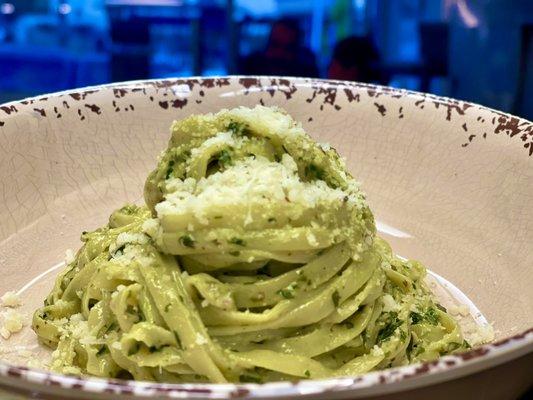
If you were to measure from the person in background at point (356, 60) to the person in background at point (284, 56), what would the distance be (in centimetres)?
19

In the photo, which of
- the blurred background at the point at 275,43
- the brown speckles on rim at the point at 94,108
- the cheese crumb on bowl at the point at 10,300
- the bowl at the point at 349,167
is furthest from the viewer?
the blurred background at the point at 275,43

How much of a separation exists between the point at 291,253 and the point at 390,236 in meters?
0.88

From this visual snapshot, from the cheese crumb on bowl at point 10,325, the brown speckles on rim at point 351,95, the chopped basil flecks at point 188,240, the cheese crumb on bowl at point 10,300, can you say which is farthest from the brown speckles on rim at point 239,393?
the brown speckles on rim at point 351,95

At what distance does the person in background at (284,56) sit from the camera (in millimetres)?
5094

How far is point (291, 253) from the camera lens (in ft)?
4.92

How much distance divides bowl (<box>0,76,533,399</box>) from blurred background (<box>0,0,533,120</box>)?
99.0 inches

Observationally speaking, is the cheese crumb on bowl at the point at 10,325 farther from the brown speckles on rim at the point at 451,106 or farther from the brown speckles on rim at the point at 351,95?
the brown speckles on rim at the point at 451,106

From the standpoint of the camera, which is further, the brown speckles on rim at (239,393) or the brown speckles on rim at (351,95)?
the brown speckles on rim at (351,95)

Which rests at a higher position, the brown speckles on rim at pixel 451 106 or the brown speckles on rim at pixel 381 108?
the brown speckles on rim at pixel 451 106

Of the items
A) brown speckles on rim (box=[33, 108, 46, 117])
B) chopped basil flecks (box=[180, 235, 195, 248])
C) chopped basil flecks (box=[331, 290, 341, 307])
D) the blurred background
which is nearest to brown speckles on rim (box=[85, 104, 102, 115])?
brown speckles on rim (box=[33, 108, 46, 117])

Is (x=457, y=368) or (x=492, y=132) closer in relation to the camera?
(x=457, y=368)

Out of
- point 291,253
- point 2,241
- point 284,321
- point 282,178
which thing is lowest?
point 2,241

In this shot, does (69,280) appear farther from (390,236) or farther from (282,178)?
(390,236)

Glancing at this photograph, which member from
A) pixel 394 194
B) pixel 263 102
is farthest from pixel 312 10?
pixel 394 194
